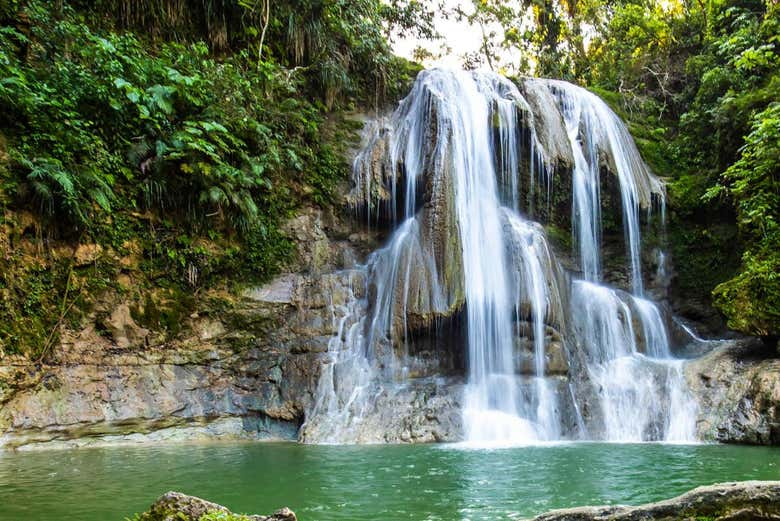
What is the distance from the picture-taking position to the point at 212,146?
10227 mm

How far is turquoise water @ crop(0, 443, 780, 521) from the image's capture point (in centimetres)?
433

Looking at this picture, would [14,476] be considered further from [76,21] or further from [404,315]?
[76,21]

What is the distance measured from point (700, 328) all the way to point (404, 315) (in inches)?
325

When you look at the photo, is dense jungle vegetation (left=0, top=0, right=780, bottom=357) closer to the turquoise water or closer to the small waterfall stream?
the small waterfall stream

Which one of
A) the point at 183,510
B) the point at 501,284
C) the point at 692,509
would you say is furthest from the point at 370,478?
the point at 501,284

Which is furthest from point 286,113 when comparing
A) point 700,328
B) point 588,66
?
point 588,66

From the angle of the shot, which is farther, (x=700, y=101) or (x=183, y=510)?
(x=700, y=101)

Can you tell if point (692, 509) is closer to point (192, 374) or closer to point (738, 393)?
point (738, 393)

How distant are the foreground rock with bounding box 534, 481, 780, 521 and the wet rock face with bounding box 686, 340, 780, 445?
7304 mm

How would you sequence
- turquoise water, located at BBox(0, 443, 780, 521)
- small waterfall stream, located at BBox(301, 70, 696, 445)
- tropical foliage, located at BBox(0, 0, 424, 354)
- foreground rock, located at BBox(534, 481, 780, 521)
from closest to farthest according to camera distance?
foreground rock, located at BBox(534, 481, 780, 521)
turquoise water, located at BBox(0, 443, 780, 521)
tropical foliage, located at BBox(0, 0, 424, 354)
small waterfall stream, located at BBox(301, 70, 696, 445)

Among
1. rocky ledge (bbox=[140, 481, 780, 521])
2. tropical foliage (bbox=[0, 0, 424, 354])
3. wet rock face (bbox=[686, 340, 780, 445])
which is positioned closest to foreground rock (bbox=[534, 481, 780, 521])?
rocky ledge (bbox=[140, 481, 780, 521])

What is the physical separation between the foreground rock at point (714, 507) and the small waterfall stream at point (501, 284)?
22.1 feet

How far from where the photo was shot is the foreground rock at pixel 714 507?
2.44 metres

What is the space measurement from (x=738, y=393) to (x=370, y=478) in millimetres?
7398
